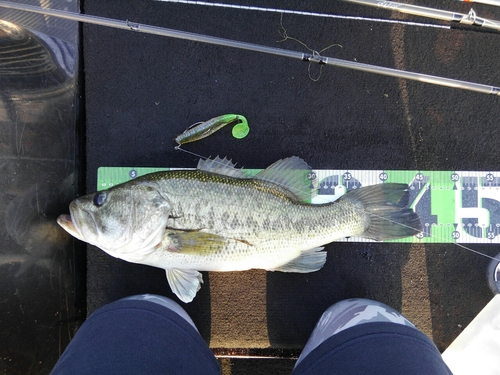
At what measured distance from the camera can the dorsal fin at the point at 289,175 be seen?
1873 mm

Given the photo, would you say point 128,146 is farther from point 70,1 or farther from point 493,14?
point 493,14

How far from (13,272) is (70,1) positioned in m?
1.49

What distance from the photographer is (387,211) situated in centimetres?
190

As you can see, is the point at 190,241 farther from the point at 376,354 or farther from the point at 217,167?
the point at 376,354

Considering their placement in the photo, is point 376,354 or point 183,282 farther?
point 183,282

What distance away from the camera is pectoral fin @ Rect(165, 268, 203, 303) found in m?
1.85

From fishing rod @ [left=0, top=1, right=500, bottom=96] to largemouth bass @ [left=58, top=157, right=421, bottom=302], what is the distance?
576 mm

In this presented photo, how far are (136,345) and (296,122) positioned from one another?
139 centimetres

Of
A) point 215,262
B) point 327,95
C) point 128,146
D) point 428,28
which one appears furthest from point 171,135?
point 428,28

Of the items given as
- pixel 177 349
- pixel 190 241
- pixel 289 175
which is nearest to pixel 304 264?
pixel 289 175

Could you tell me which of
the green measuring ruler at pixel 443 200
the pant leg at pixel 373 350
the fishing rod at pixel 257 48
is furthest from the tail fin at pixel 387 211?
the fishing rod at pixel 257 48

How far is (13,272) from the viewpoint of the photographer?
69.8 inches

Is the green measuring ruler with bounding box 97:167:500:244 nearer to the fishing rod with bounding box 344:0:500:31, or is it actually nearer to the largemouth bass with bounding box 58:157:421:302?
the largemouth bass with bounding box 58:157:421:302

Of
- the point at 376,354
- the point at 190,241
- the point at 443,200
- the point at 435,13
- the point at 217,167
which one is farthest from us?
the point at 443,200
